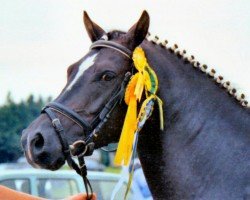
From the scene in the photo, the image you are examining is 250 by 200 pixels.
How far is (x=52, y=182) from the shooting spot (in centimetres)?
1009

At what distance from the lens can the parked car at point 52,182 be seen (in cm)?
959

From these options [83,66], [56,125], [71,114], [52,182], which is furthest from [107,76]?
[52,182]

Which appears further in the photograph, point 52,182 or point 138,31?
point 52,182

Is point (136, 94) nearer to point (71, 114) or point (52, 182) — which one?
point (71, 114)

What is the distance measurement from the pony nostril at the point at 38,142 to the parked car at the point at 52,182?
4699 millimetres

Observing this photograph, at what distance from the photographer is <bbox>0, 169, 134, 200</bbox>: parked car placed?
9.59m

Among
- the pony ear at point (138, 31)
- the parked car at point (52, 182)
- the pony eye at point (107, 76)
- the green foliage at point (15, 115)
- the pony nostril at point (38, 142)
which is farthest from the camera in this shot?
the green foliage at point (15, 115)

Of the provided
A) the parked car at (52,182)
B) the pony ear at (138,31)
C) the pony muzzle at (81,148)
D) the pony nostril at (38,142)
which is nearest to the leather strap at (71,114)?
the pony muzzle at (81,148)

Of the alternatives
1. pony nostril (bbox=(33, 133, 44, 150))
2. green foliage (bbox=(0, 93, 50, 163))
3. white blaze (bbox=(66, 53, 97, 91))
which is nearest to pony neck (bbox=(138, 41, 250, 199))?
white blaze (bbox=(66, 53, 97, 91))

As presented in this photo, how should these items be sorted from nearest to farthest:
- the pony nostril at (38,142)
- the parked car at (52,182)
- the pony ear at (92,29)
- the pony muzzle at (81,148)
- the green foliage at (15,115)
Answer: the pony nostril at (38,142) → the pony muzzle at (81,148) → the pony ear at (92,29) → the parked car at (52,182) → the green foliage at (15,115)

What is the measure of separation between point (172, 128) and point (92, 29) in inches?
40.1

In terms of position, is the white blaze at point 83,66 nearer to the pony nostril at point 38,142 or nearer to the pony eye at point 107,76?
the pony eye at point 107,76

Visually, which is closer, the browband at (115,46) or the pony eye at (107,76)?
the pony eye at (107,76)

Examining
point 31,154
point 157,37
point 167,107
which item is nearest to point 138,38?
point 157,37
